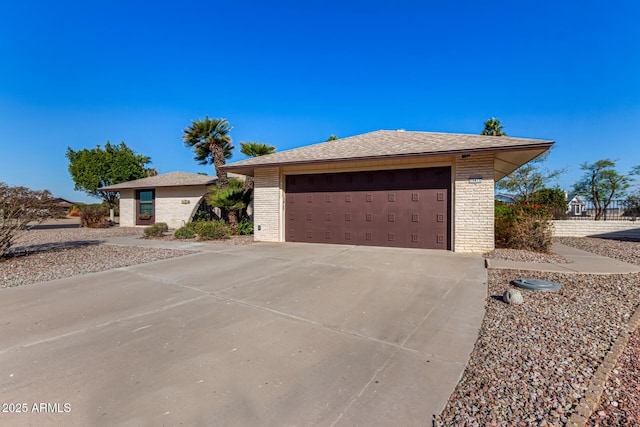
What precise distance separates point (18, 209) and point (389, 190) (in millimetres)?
10297

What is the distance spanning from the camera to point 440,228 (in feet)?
29.7

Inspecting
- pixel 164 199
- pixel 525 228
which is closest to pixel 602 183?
pixel 525 228

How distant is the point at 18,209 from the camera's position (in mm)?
7438

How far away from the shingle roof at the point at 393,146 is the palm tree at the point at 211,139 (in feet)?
12.2

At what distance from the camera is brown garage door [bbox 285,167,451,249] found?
9.15 metres

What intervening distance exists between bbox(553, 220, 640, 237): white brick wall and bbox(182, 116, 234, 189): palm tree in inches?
657

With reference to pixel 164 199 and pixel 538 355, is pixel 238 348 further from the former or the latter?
pixel 164 199

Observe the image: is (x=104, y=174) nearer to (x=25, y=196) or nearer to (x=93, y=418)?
(x=25, y=196)

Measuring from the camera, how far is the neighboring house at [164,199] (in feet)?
62.7

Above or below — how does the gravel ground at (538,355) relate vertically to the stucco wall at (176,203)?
below

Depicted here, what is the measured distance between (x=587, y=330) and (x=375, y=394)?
285 centimetres

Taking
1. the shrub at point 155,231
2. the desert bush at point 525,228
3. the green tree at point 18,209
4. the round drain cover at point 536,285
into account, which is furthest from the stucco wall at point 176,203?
the round drain cover at point 536,285

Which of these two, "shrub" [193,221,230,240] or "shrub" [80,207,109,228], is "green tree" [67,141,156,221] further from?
"shrub" [193,221,230,240]

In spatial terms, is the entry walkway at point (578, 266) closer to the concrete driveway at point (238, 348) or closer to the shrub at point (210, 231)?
the concrete driveway at point (238, 348)
